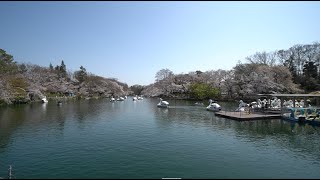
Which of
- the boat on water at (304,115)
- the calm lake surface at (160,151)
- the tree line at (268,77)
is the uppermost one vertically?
the tree line at (268,77)

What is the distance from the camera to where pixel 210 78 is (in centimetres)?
7875

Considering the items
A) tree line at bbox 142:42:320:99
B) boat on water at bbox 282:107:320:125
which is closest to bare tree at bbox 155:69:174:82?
tree line at bbox 142:42:320:99

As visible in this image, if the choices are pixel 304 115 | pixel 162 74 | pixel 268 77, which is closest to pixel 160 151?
pixel 304 115

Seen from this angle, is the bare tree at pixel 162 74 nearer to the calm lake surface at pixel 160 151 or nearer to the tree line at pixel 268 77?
the tree line at pixel 268 77

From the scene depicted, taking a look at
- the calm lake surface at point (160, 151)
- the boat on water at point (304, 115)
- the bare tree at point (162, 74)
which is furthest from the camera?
the bare tree at point (162, 74)

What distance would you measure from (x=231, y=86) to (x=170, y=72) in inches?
1531

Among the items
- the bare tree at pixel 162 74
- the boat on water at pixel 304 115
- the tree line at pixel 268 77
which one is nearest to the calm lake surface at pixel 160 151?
the boat on water at pixel 304 115

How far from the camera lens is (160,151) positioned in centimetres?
1591

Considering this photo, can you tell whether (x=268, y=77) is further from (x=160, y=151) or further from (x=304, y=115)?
(x=160, y=151)

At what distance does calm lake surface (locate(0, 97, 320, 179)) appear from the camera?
12.3m

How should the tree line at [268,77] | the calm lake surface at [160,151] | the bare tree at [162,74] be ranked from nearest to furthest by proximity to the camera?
the calm lake surface at [160,151]
the tree line at [268,77]
the bare tree at [162,74]

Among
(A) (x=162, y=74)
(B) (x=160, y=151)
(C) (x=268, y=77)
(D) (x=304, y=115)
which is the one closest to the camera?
(B) (x=160, y=151)

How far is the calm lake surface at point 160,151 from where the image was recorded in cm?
1230

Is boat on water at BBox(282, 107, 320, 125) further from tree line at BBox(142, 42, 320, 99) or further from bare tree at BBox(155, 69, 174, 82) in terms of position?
bare tree at BBox(155, 69, 174, 82)
